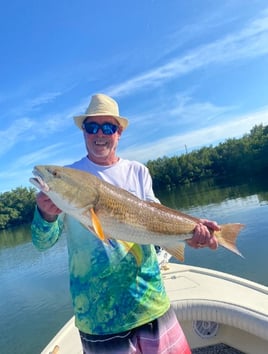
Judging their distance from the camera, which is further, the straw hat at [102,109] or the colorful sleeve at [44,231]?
the straw hat at [102,109]

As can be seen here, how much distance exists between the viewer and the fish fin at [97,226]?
237cm

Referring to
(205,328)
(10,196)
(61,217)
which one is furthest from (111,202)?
(10,196)

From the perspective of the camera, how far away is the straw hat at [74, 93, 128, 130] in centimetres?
292

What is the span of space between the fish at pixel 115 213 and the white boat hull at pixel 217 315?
1.74 metres

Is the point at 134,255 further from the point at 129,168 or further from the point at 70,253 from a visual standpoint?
the point at 129,168

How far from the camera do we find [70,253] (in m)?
2.70

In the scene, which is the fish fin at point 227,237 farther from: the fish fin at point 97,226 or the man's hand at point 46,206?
the man's hand at point 46,206

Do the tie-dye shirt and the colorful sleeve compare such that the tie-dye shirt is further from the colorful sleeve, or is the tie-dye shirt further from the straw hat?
the straw hat

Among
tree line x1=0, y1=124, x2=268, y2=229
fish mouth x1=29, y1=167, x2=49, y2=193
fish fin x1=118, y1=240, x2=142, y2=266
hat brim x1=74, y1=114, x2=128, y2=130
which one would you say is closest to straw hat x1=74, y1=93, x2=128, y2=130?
hat brim x1=74, y1=114, x2=128, y2=130

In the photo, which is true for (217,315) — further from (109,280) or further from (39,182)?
(39,182)

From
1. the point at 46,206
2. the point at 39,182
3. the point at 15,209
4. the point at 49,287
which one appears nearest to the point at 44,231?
the point at 46,206

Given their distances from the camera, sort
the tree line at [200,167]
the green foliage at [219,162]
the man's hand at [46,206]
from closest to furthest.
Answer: the man's hand at [46,206]
the green foliage at [219,162]
the tree line at [200,167]

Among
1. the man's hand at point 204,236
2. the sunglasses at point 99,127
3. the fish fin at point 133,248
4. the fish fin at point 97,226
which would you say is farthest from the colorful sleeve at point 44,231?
the man's hand at point 204,236

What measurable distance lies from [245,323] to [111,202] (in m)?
2.50
